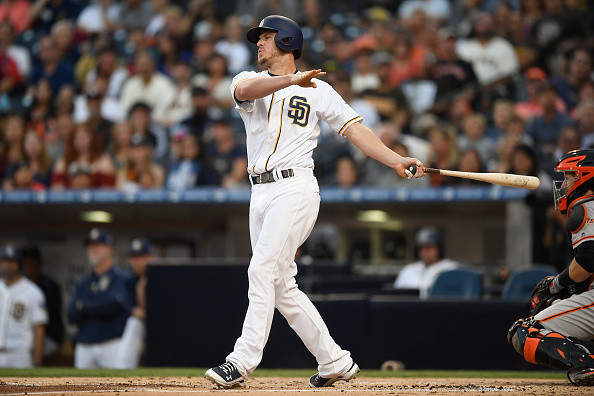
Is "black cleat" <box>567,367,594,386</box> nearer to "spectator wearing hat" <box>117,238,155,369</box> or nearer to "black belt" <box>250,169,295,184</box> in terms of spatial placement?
"black belt" <box>250,169,295,184</box>

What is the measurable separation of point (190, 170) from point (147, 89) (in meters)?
2.77

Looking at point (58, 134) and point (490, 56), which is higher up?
point (490, 56)

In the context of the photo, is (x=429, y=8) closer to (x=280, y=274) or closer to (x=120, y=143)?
(x=120, y=143)

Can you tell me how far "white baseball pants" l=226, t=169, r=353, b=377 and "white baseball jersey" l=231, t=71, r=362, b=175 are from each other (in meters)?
0.11

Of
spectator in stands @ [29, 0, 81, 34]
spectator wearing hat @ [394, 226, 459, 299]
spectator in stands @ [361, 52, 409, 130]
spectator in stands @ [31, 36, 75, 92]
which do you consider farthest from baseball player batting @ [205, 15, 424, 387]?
spectator in stands @ [29, 0, 81, 34]

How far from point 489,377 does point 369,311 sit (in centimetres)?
148

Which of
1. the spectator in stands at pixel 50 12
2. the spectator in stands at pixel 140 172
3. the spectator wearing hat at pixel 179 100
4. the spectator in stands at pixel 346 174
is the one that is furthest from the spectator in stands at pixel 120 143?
the spectator in stands at pixel 50 12

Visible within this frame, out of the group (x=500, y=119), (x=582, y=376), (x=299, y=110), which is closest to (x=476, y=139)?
(x=500, y=119)

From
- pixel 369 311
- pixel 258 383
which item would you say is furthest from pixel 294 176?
pixel 369 311

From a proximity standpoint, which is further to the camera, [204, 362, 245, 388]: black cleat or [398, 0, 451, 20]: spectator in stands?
[398, 0, 451, 20]: spectator in stands

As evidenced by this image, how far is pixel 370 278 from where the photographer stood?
8.89 meters

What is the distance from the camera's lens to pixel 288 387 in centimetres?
495

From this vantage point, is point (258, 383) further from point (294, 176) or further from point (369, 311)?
point (369, 311)

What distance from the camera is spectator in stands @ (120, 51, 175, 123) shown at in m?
12.6
